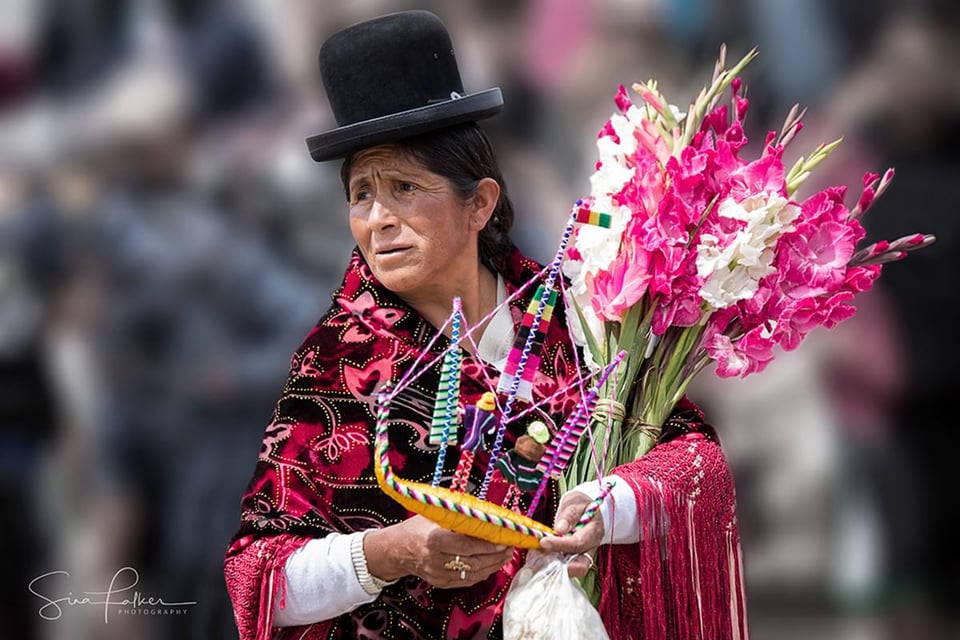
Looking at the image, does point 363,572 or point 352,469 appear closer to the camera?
point 363,572

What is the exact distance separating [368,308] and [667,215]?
525 mm

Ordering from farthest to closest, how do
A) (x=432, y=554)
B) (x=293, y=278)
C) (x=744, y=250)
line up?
(x=293, y=278)
(x=744, y=250)
(x=432, y=554)

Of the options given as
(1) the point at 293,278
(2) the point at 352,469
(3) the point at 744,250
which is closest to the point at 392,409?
(2) the point at 352,469

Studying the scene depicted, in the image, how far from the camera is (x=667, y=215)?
7.14 ft

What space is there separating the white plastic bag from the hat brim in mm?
676

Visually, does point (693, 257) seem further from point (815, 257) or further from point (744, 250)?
point (815, 257)

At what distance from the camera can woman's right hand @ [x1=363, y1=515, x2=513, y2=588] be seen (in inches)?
80.4

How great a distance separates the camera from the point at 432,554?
6.72ft

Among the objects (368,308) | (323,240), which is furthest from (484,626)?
(323,240)

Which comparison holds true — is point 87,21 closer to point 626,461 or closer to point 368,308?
point 368,308

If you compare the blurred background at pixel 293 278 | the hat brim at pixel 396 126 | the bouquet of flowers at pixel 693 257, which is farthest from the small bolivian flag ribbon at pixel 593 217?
the blurred background at pixel 293 278

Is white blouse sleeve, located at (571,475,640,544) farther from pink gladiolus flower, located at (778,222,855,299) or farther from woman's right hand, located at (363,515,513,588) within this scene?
pink gladiolus flower, located at (778,222,855,299)

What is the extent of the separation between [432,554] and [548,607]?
190 millimetres

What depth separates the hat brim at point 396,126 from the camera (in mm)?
2234
